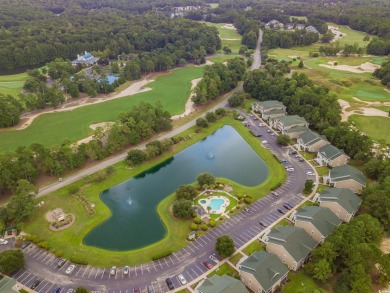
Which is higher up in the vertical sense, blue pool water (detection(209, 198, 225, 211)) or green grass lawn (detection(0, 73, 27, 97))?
blue pool water (detection(209, 198, 225, 211))

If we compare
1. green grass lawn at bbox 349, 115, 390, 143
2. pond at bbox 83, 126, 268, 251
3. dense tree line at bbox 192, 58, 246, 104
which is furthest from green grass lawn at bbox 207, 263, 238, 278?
dense tree line at bbox 192, 58, 246, 104

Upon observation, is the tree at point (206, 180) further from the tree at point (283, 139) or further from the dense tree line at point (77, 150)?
the tree at point (283, 139)

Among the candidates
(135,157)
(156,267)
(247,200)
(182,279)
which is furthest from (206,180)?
(182,279)

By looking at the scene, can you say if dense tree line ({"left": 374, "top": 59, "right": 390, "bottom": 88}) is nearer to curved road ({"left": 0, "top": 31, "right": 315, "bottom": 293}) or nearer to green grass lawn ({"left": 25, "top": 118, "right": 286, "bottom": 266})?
green grass lawn ({"left": 25, "top": 118, "right": 286, "bottom": 266})

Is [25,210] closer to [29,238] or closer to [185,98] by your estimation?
[29,238]

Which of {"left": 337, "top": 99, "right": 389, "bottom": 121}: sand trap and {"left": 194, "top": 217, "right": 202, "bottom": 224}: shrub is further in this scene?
{"left": 337, "top": 99, "right": 389, "bottom": 121}: sand trap

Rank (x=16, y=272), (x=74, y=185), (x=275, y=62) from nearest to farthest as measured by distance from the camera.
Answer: (x=16, y=272), (x=74, y=185), (x=275, y=62)

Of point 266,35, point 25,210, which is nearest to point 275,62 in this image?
point 266,35

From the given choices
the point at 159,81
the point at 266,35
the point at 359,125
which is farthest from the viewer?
the point at 266,35
